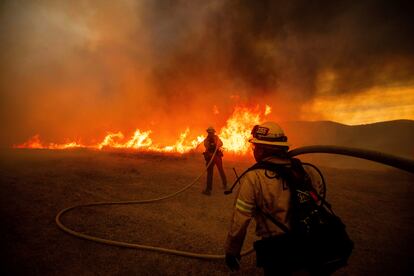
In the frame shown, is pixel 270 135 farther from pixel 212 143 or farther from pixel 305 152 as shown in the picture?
pixel 212 143

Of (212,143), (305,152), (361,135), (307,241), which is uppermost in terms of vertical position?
(361,135)

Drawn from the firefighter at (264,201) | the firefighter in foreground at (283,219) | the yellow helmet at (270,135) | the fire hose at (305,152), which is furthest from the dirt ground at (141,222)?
the yellow helmet at (270,135)

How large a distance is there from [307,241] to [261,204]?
0.55 m

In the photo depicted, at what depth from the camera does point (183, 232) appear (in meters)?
5.36

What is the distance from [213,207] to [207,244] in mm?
2391

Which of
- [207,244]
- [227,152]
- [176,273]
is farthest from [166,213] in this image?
[227,152]

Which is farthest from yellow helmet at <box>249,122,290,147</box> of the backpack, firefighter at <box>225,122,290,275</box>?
the backpack

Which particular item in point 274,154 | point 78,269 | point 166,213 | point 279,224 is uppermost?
point 274,154

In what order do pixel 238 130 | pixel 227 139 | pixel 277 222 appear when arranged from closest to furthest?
pixel 277 222, pixel 227 139, pixel 238 130

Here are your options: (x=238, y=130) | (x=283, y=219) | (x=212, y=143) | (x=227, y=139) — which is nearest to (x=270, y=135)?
(x=283, y=219)

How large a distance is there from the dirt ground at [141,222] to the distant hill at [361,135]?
33533 millimetres

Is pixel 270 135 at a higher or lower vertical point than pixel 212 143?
lower

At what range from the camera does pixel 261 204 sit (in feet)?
7.99

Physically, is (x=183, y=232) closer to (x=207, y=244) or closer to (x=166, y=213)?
(x=207, y=244)
